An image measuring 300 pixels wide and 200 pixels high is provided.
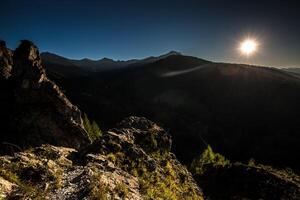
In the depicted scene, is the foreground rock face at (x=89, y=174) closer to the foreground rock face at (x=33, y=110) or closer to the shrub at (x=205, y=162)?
the foreground rock face at (x=33, y=110)

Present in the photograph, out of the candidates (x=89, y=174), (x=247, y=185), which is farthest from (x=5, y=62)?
(x=247, y=185)

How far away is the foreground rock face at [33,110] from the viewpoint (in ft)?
122

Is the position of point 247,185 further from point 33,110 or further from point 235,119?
point 235,119

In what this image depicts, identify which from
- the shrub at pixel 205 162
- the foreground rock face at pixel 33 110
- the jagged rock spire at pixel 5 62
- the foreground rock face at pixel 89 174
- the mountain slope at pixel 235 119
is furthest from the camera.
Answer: the mountain slope at pixel 235 119

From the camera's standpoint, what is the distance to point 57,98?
1615 inches

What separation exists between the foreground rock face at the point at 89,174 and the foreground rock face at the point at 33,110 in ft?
63.9

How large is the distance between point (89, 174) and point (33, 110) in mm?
30851

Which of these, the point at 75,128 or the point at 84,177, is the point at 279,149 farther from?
the point at 84,177

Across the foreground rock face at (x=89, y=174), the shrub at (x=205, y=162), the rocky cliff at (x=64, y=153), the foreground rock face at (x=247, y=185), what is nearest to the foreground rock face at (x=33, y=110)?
the rocky cliff at (x=64, y=153)

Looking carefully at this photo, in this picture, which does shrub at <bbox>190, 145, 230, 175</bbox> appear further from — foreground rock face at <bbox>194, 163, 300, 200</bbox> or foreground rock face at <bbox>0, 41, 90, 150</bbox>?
foreground rock face at <bbox>0, 41, 90, 150</bbox>

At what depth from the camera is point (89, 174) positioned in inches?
520

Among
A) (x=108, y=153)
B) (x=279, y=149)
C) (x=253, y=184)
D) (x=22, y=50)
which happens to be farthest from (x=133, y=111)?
(x=108, y=153)

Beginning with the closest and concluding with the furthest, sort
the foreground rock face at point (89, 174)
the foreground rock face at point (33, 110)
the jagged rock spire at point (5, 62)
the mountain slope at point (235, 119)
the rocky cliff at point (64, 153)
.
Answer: the foreground rock face at point (89, 174)
the rocky cliff at point (64, 153)
the foreground rock face at point (33, 110)
the jagged rock spire at point (5, 62)
the mountain slope at point (235, 119)

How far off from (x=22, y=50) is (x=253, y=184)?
49101mm
